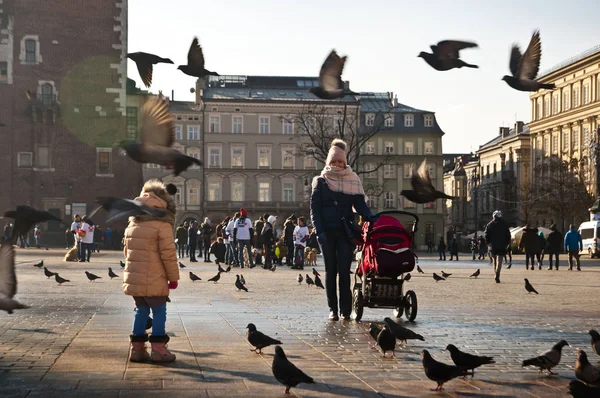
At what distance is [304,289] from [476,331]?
9.72 meters

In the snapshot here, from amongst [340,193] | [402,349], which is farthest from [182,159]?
[340,193]

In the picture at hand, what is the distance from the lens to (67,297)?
16.8 metres

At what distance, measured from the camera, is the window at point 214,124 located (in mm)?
105938

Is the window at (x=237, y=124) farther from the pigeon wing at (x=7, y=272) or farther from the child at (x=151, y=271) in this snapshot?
the pigeon wing at (x=7, y=272)

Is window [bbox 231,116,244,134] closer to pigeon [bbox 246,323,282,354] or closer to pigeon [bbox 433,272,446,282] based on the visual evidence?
pigeon [bbox 433,272,446,282]

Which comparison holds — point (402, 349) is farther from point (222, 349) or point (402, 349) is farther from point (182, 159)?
point (182, 159)

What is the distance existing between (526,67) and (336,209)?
10.2 ft

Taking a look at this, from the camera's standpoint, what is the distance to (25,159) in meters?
67.4

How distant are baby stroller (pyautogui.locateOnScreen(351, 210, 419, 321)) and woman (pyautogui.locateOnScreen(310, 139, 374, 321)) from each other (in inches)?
9.0

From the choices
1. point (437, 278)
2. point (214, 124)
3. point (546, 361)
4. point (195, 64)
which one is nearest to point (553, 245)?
point (437, 278)

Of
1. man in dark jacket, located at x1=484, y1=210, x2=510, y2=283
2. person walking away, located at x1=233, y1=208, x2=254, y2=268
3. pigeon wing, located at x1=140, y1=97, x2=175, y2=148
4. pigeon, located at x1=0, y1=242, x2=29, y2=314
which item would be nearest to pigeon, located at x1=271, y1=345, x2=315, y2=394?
pigeon, located at x1=0, y1=242, x2=29, y2=314

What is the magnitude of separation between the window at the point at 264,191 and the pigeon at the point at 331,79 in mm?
94424

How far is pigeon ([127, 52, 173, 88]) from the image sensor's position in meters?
11.0

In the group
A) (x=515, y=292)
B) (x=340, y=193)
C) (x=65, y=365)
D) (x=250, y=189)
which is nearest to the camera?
(x=65, y=365)
